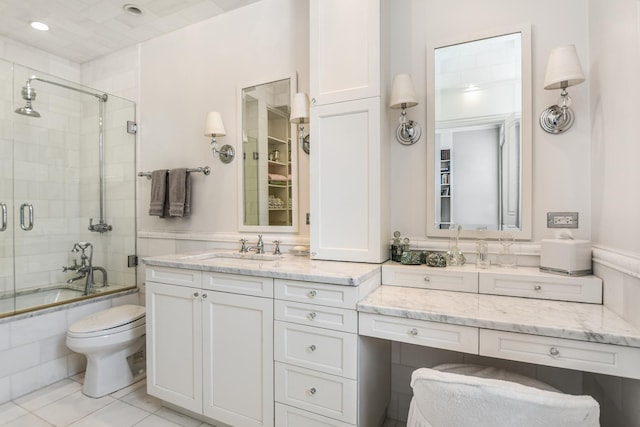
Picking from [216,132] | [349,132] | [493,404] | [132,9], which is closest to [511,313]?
[493,404]

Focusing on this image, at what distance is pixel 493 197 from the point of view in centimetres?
168

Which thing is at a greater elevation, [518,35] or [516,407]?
[518,35]

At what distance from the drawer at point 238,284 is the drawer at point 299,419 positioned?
1.69 ft

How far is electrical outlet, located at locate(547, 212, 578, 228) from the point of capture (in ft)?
5.04

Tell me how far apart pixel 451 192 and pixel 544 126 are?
52cm

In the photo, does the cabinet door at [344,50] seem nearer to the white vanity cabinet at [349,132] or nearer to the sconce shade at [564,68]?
the white vanity cabinet at [349,132]

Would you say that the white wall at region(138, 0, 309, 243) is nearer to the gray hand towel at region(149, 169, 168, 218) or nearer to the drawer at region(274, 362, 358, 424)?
the gray hand towel at region(149, 169, 168, 218)

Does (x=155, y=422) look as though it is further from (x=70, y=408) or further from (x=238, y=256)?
(x=238, y=256)

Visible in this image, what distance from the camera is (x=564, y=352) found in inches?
43.1

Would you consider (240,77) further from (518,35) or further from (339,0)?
(518,35)

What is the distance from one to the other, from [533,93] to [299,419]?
74.7 inches

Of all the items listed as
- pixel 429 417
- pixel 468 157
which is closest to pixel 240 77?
pixel 468 157

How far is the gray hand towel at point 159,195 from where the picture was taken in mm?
2594

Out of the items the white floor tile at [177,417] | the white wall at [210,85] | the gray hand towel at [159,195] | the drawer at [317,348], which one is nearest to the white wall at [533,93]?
the white wall at [210,85]
